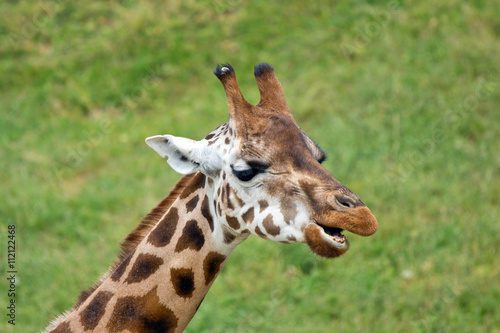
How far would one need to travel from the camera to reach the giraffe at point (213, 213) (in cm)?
375

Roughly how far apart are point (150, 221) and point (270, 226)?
0.92 metres

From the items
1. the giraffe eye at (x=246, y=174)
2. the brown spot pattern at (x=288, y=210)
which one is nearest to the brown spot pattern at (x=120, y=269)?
the giraffe eye at (x=246, y=174)

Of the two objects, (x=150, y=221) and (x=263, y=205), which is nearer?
(x=263, y=205)

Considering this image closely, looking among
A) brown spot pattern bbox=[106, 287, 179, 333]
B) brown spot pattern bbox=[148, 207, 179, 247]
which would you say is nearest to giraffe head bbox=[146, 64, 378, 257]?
brown spot pattern bbox=[148, 207, 179, 247]

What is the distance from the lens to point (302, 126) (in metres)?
10.9

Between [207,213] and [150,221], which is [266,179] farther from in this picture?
[150,221]

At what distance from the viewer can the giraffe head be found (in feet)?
11.7

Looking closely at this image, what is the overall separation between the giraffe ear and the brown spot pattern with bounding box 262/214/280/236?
1.46 feet

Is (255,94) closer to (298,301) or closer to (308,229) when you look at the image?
(298,301)

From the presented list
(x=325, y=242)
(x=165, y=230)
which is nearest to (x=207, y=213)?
(x=165, y=230)

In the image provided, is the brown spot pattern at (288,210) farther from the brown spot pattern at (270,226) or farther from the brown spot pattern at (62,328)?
the brown spot pattern at (62,328)

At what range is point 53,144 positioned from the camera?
11148mm

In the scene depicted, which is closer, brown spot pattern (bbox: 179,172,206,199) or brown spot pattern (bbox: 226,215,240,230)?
brown spot pattern (bbox: 226,215,240,230)

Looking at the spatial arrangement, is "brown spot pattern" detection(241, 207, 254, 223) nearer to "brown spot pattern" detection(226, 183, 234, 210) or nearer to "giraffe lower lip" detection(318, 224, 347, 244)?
"brown spot pattern" detection(226, 183, 234, 210)
